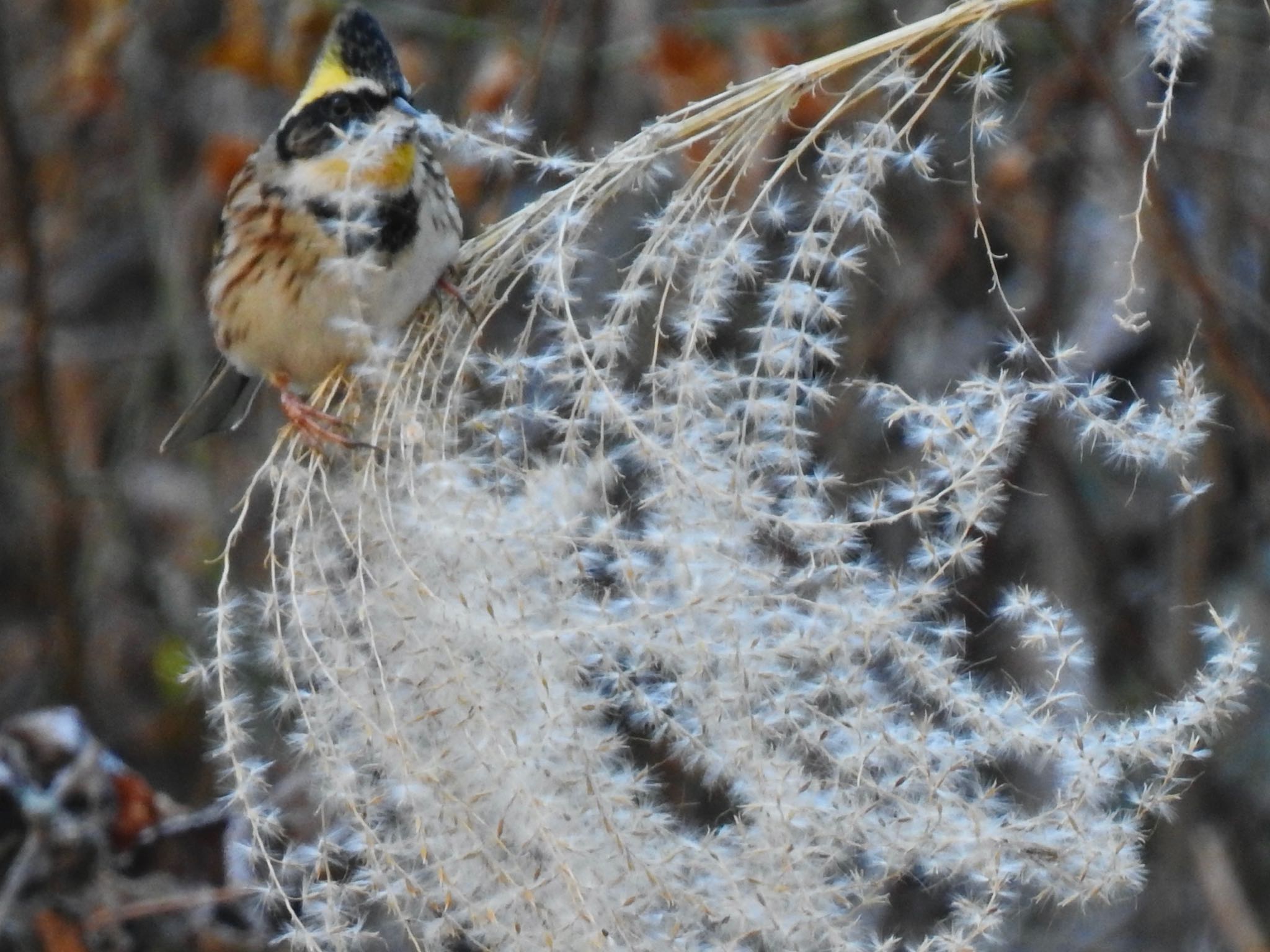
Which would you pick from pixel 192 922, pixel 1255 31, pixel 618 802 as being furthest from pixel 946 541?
pixel 1255 31

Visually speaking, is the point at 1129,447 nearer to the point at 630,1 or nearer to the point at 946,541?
the point at 946,541

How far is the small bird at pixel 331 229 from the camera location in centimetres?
194

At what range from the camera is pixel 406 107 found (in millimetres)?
2059

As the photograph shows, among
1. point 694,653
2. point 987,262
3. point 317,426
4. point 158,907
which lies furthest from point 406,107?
point 987,262

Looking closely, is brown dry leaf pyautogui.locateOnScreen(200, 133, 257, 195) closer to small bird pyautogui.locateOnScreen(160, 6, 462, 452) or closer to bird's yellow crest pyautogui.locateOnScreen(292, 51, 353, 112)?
small bird pyautogui.locateOnScreen(160, 6, 462, 452)

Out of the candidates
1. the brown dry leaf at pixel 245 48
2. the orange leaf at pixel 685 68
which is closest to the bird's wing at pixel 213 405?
the brown dry leaf at pixel 245 48

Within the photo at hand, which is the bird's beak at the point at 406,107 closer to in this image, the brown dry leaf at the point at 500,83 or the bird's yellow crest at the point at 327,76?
the bird's yellow crest at the point at 327,76

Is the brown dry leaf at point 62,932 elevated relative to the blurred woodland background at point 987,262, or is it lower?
lower

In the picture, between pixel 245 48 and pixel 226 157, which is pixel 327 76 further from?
pixel 226 157

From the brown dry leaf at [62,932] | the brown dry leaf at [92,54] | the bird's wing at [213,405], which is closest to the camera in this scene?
the brown dry leaf at [62,932]

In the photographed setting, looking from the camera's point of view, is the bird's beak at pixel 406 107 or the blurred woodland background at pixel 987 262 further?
the blurred woodland background at pixel 987 262

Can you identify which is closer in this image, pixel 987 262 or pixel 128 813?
pixel 128 813

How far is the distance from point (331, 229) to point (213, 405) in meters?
0.91

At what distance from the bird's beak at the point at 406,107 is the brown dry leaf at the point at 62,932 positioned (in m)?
1.42
